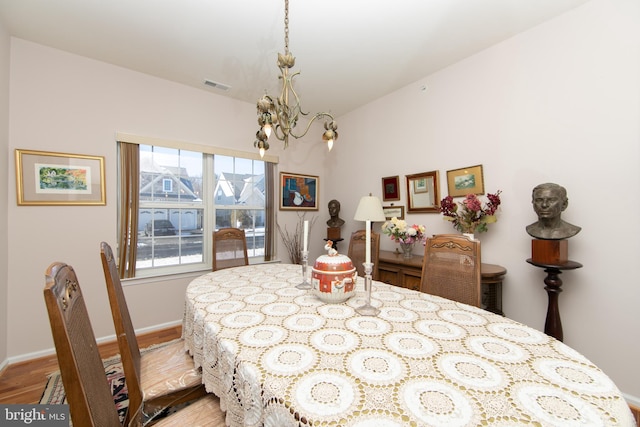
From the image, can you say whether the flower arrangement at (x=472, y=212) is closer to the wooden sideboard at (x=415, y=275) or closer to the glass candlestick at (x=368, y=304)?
the wooden sideboard at (x=415, y=275)

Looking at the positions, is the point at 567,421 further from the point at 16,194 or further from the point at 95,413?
the point at 16,194

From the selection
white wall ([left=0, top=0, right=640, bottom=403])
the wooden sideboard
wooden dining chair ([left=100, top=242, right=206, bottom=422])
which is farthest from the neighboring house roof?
wooden dining chair ([left=100, top=242, right=206, bottom=422])

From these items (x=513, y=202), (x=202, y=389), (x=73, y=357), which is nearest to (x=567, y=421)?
(x=73, y=357)

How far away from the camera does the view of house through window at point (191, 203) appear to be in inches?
110

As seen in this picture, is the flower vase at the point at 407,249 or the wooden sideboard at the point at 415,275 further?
the flower vase at the point at 407,249

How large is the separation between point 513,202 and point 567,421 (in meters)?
1.99

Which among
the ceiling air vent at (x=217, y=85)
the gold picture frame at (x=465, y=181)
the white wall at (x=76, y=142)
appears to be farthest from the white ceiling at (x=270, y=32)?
the gold picture frame at (x=465, y=181)

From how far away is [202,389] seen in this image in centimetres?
127

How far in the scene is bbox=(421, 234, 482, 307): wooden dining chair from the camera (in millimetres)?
1443

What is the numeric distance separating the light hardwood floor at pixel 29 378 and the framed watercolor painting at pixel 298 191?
2106mm

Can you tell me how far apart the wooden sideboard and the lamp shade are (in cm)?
43

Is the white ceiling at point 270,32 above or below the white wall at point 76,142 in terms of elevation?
above

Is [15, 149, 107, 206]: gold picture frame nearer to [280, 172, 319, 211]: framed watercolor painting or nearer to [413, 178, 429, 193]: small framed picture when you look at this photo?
[280, 172, 319, 211]: framed watercolor painting

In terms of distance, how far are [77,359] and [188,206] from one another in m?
2.66
